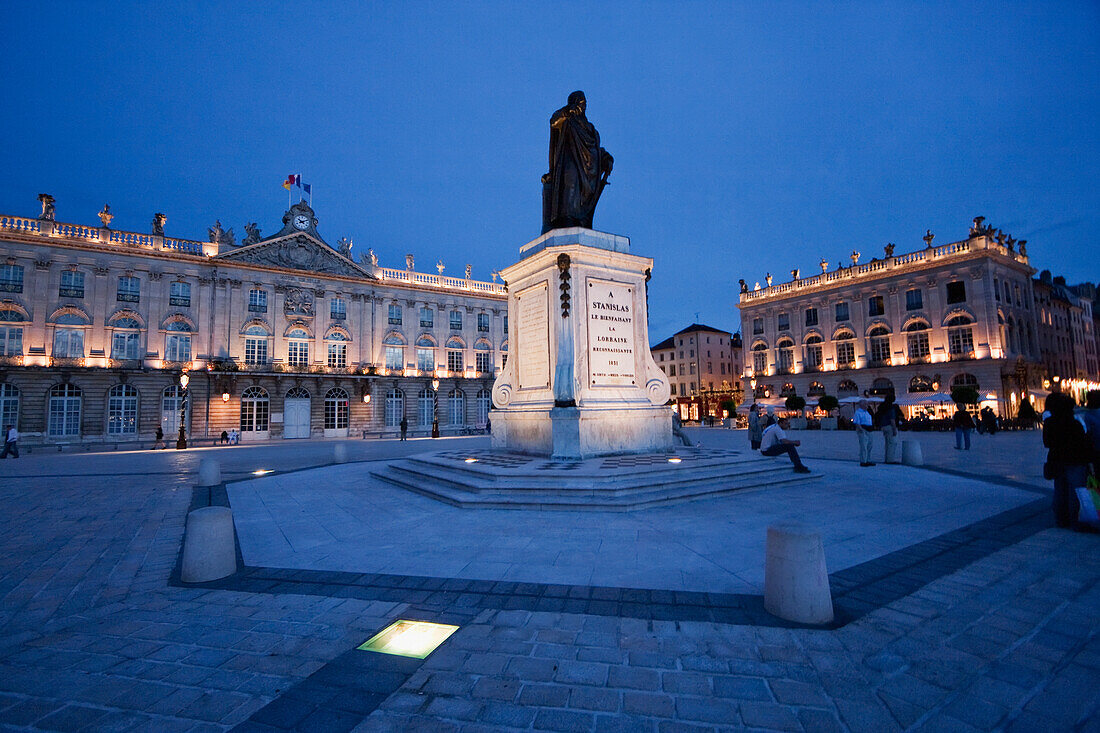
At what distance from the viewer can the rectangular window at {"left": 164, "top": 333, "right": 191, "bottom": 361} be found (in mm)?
34156

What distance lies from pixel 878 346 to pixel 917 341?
2.82 metres

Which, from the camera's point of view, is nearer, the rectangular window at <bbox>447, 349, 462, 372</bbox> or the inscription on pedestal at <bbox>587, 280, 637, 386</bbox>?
the inscription on pedestal at <bbox>587, 280, 637, 386</bbox>

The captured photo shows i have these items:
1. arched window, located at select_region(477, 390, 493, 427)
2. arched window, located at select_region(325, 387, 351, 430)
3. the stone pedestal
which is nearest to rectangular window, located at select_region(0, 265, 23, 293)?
arched window, located at select_region(325, 387, 351, 430)

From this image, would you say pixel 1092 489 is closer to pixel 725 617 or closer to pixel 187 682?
pixel 725 617

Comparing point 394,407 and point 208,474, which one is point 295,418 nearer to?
point 394,407

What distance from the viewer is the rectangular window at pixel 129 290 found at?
33031 mm

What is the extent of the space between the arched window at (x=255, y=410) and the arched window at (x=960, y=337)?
5231 centimetres

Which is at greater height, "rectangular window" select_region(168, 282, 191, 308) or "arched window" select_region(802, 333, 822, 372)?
"rectangular window" select_region(168, 282, 191, 308)

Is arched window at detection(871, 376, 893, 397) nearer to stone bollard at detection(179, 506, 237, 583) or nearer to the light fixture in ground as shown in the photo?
the light fixture in ground

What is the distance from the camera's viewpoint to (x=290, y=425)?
3722 cm

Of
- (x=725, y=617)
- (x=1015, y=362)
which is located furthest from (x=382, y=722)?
(x=1015, y=362)

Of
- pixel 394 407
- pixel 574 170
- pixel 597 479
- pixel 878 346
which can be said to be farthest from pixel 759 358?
pixel 597 479

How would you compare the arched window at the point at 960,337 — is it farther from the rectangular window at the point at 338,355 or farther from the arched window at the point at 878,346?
the rectangular window at the point at 338,355

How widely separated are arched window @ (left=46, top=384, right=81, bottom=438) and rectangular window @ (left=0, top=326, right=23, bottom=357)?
2987mm
